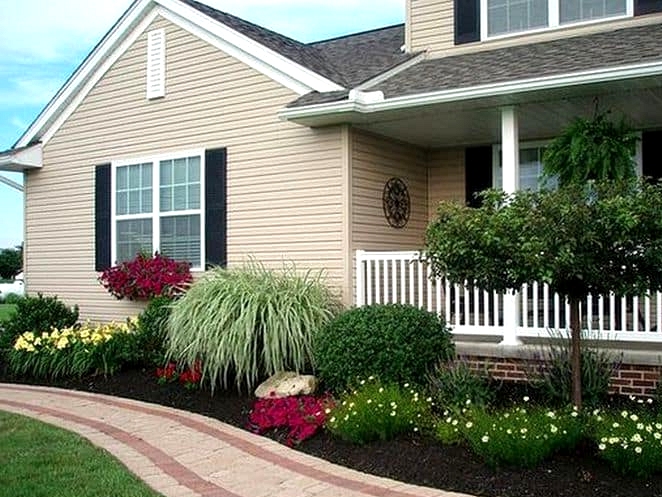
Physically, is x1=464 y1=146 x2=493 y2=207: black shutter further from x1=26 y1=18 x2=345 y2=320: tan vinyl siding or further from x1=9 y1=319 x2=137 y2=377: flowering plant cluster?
x1=9 y1=319 x2=137 y2=377: flowering plant cluster

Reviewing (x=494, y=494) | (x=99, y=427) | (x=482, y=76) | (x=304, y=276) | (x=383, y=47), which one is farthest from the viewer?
(x=383, y=47)

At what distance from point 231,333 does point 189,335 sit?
54 cm

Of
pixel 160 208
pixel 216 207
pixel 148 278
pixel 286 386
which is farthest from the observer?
pixel 160 208

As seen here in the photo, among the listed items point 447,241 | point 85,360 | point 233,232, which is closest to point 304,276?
point 233,232

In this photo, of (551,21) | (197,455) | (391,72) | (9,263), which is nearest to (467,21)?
(551,21)

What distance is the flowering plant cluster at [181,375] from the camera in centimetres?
811

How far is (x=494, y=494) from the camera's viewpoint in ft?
15.9

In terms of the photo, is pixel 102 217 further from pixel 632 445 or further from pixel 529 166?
pixel 632 445

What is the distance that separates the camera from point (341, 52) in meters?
12.1

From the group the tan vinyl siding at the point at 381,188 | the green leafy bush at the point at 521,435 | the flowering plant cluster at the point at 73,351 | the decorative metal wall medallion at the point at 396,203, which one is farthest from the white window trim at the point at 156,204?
the green leafy bush at the point at 521,435

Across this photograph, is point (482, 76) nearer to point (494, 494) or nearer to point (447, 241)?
point (447, 241)

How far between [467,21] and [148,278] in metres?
5.55

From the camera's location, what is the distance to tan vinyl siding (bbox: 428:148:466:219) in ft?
33.4

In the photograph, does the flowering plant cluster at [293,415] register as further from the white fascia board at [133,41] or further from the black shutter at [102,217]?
the black shutter at [102,217]
